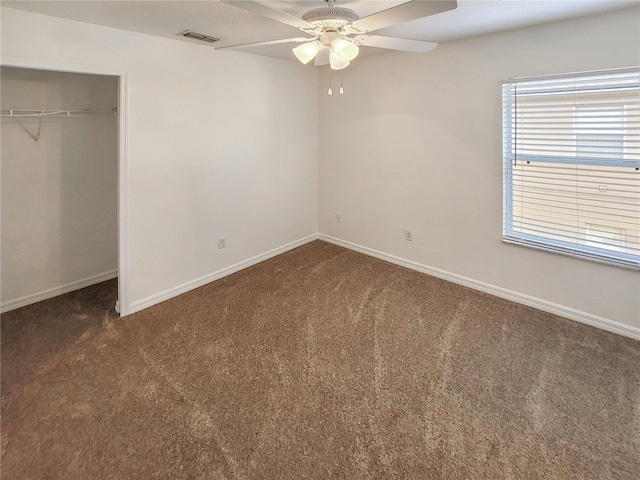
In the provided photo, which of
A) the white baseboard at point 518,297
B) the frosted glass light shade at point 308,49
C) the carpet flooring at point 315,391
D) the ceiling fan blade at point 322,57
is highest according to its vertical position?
the ceiling fan blade at point 322,57

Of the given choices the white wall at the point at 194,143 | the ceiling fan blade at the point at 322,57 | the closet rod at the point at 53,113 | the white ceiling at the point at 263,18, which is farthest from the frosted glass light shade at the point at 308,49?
the closet rod at the point at 53,113

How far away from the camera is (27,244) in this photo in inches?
122

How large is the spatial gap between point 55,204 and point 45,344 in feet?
4.52

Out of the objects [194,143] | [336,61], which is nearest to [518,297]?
[336,61]

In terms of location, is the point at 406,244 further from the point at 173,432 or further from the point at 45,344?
the point at 45,344

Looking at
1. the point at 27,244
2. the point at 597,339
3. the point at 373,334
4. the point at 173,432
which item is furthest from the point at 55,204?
the point at 597,339

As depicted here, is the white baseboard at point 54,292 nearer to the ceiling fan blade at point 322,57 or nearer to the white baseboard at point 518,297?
the white baseboard at point 518,297

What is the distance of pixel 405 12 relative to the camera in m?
1.59

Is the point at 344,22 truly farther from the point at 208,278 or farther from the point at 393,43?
the point at 208,278

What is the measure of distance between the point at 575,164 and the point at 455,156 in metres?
0.99

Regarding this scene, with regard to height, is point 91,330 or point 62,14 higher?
point 62,14

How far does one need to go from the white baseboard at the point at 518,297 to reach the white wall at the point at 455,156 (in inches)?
1.1

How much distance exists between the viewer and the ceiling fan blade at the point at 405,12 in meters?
1.46

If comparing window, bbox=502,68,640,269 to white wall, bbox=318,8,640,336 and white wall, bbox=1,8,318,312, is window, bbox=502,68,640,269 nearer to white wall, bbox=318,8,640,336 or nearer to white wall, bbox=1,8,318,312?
white wall, bbox=318,8,640,336
